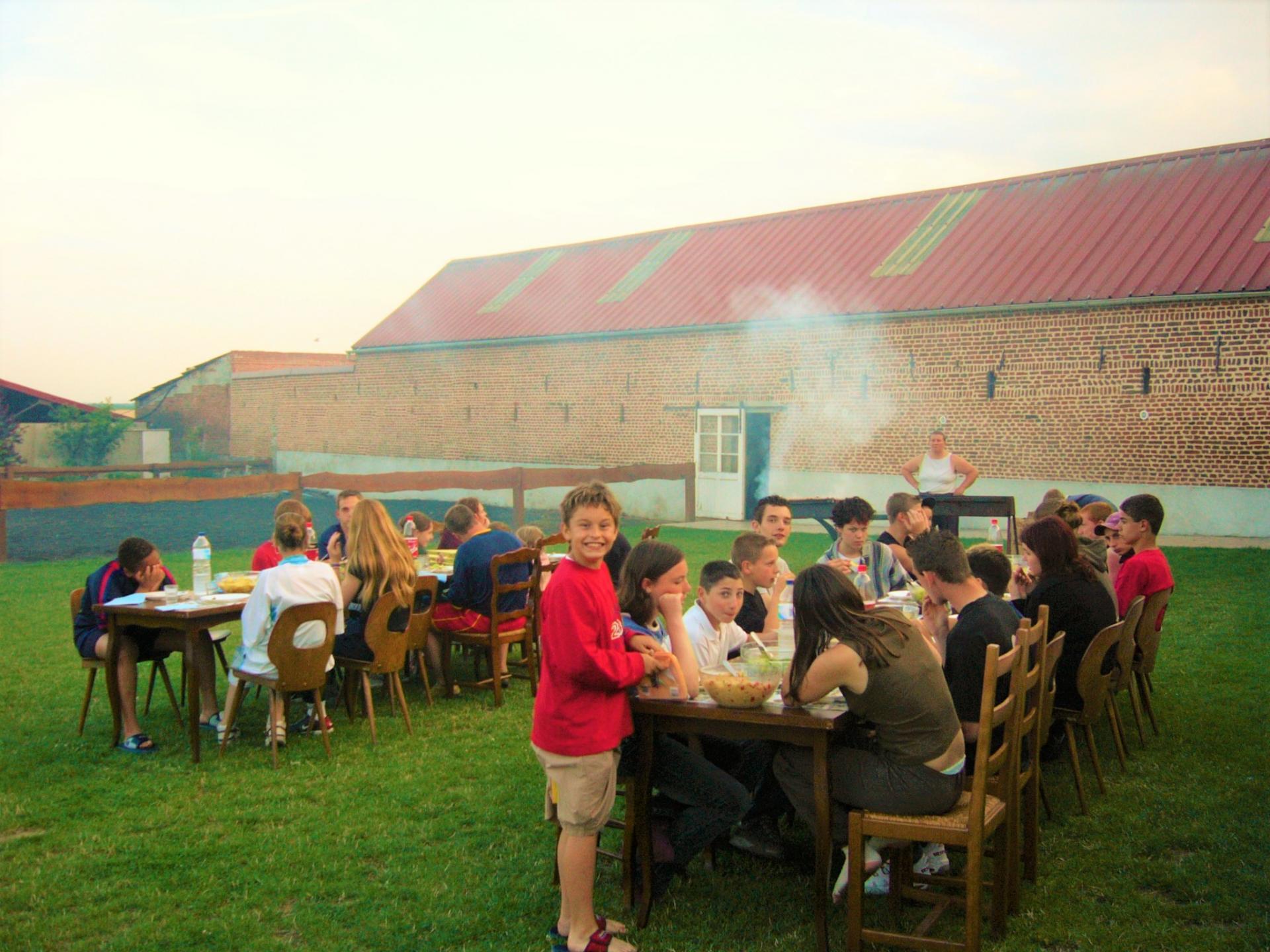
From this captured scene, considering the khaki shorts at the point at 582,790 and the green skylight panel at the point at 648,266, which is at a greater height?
the green skylight panel at the point at 648,266

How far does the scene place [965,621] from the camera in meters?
4.42

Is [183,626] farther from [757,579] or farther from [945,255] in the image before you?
[945,255]

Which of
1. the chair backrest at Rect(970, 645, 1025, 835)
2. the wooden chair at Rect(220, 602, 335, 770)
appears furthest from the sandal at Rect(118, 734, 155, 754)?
the chair backrest at Rect(970, 645, 1025, 835)

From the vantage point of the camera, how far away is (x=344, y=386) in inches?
1240

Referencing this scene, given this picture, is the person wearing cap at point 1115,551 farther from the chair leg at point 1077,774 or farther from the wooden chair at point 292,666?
→ the wooden chair at point 292,666

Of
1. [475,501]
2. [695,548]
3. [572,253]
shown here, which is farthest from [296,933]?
[572,253]

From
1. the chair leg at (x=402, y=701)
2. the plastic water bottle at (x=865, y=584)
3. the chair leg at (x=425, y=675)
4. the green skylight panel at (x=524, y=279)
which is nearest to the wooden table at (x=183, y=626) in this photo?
the chair leg at (x=402, y=701)

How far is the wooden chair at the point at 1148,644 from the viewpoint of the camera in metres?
6.52

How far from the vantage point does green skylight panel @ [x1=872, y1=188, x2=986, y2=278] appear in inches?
797

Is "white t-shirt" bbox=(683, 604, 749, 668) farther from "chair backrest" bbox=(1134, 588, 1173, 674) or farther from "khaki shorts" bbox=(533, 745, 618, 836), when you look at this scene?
"chair backrest" bbox=(1134, 588, 1173, 674)

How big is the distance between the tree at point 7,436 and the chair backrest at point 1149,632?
2899cm

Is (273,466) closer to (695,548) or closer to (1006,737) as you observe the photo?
(695,548)

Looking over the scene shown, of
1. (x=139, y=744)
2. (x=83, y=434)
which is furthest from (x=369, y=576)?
(x=83, y=434)

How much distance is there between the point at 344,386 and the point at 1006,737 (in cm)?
2939
